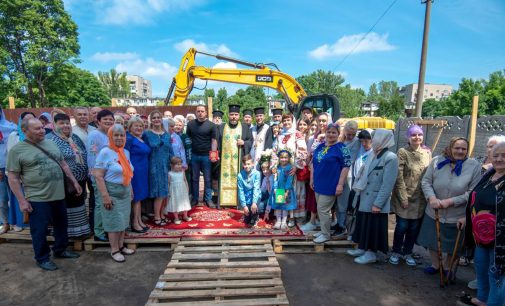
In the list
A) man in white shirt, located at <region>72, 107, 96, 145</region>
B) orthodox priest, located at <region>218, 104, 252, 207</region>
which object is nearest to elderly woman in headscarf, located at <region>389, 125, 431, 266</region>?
orthodox priest, located at <region>218, 104, 252, 207</region>

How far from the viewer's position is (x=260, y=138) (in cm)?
496

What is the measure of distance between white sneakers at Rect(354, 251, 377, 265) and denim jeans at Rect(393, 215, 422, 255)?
1.03ft

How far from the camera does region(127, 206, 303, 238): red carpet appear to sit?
3.95 metres

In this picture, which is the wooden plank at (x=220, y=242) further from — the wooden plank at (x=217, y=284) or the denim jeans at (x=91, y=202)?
the denim jeans at (x=91, y=202)

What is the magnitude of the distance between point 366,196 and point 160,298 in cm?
258

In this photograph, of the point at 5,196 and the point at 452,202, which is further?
the point at 5,196

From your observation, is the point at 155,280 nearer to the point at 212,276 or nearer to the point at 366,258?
the point at 212,276

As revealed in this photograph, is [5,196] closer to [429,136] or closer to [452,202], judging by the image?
[452,202]

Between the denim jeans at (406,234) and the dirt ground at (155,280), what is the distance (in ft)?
0.74

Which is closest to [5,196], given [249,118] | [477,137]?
[249,118]

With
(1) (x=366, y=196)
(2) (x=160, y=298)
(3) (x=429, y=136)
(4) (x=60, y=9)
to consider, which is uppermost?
(4) (x=60, y=9)

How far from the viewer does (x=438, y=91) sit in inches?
3713

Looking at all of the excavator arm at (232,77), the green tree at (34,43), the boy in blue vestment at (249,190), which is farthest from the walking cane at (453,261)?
the green tree at (34,43)

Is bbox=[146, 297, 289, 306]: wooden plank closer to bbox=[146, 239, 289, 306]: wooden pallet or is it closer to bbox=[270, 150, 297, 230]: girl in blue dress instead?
bbox=[146, 239, 289, 306]: wooden pallet
